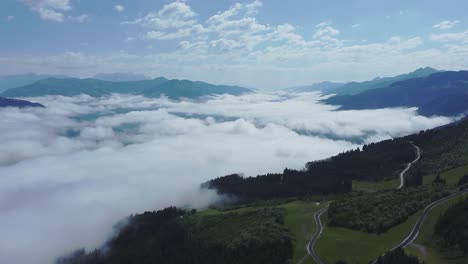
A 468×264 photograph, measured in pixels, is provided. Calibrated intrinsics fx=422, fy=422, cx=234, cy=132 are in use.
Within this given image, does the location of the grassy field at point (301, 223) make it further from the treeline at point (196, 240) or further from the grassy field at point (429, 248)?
the grassy field at point (429, 248)

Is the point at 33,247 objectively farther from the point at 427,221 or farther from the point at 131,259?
the point at 427,221

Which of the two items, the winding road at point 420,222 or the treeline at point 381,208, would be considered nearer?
the winding road at point 420,222

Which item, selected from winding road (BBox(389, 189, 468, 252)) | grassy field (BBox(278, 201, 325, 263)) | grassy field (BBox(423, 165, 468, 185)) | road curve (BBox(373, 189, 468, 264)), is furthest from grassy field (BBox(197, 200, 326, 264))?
grassy field (BBox(423, 165, 468, 185))

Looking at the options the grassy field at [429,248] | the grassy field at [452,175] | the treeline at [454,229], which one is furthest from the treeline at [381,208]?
the grassy field at [452,175]

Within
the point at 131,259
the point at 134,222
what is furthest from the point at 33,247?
the point at 131,259

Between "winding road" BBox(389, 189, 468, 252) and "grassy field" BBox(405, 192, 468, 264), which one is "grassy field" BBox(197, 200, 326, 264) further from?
"grassy field" BBox(405, 192, 468, 264)

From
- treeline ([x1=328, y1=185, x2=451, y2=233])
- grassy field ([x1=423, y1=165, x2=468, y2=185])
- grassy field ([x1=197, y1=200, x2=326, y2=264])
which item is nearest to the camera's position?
grassy field ([x1=197, y1=200, x2=326, y2=264])
